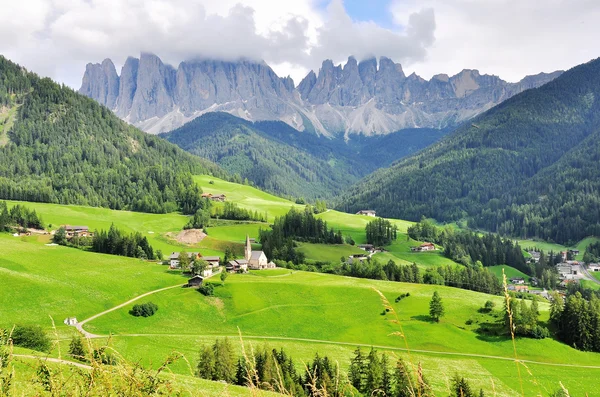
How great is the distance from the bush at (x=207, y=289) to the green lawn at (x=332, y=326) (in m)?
1.31

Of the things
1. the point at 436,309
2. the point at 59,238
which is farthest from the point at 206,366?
the point at 59,238

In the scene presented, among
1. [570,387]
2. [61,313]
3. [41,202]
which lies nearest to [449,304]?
[570,387]

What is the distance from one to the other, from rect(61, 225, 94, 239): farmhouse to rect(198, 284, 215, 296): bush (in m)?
60.1

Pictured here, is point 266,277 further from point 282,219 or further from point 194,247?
point 282,219

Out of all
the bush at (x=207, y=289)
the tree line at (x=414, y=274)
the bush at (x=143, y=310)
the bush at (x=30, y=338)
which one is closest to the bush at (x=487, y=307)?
the tree line at (x=414, y=274)

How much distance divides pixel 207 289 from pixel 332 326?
92.0ft

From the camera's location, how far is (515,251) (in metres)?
171

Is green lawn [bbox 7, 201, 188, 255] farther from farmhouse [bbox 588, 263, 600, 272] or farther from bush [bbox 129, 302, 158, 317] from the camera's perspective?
farmhouse [bbox 588, 263, 600, 272]

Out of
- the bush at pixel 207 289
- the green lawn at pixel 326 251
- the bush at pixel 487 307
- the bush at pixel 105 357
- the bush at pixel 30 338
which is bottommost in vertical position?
the bush at pixel 487 307

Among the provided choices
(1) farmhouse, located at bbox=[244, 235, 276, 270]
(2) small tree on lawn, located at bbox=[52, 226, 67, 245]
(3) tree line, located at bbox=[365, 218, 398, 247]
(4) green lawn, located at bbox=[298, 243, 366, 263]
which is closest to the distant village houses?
(1) farmhouse, located at bbox=[244, 235, 276, 270]

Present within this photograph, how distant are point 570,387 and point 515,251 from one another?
120 m

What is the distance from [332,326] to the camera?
84.2 m

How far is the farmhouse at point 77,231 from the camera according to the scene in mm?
132875

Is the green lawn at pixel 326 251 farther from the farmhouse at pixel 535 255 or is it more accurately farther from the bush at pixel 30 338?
the bush at pixel 30 338
